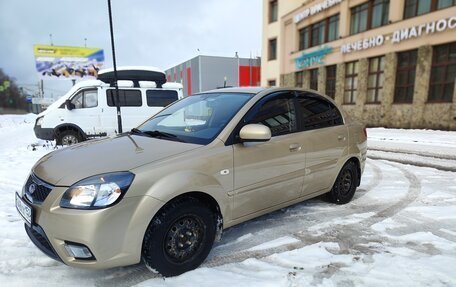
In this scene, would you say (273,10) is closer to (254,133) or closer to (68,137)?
(68,137)

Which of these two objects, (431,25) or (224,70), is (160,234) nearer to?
(431,25)

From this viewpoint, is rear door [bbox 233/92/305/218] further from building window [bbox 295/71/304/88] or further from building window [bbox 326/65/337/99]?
building window [bbox 295/71/304/88]

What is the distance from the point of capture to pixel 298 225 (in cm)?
383

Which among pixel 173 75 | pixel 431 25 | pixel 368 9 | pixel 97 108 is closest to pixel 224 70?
pixel 173 75

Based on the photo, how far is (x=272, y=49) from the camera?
94.2 feet

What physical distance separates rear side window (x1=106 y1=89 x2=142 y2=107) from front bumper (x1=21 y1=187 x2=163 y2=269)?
28.6 ft

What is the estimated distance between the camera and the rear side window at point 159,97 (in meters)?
11.2

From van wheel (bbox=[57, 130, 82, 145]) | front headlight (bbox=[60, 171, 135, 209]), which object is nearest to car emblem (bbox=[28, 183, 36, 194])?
front headlight (bbox=[60, 171, 135, 209])

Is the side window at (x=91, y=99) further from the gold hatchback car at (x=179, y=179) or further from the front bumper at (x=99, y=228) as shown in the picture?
the front bumper at (x=99, y=228)

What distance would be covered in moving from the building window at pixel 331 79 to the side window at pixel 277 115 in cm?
1941

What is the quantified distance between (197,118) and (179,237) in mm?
1387

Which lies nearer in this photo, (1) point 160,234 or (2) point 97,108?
(1) point 160,234

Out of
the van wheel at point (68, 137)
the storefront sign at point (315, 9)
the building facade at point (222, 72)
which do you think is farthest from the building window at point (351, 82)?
the building facade at point (222, 72)

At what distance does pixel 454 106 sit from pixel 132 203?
16.7 meters
